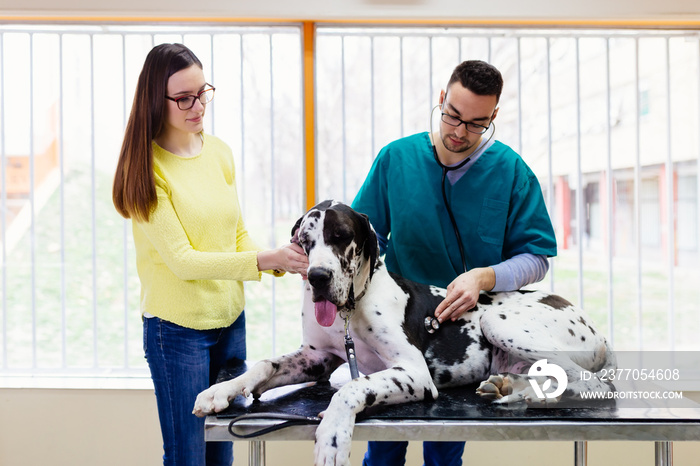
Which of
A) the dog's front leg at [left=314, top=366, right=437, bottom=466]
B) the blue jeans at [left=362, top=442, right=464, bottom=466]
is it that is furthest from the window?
the dog's front leg at [left=314, top=366, right=437, bottom=466]

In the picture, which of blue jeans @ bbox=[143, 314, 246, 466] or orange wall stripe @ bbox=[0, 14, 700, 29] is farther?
orange wall stripe @ bbox=[0, 14, 700, 29]

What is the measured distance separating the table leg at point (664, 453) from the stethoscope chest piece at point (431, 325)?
68 centimetres

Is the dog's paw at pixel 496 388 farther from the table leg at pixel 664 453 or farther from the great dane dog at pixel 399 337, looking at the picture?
the table leg at pixel 664 453

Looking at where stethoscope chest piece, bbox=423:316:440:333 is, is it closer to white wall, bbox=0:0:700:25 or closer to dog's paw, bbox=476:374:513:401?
dog's paw, bbox=476:374:513:401

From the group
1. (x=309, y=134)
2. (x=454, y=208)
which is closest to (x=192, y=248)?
(x=454, y=208)

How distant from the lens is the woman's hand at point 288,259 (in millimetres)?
1729

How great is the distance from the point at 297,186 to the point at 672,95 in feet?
7.03

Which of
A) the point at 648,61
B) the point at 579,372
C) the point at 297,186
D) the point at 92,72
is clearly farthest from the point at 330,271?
the point at 648,61

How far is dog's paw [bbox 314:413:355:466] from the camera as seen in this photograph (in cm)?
130

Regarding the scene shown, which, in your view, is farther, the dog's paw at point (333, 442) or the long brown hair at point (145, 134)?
the long brown hair at point (145, 134)

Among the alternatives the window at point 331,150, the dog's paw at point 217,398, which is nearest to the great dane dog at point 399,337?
the dog's paw at point 217,398

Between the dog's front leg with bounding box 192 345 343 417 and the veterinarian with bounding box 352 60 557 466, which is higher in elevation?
the veterinarian with bounding box 352 60 557 466

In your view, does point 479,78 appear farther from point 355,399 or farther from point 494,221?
point 355,399

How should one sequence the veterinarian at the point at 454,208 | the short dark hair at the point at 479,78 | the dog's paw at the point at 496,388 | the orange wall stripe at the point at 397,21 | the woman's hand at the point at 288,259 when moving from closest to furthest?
the dog's paw at the point at 496,388 → the woman's hand at the point at 288,259 → the short dark hair at the point at 479,78 → the veterinarian at the point at 454,208 → the orange wall stripe at the point at 397,21
